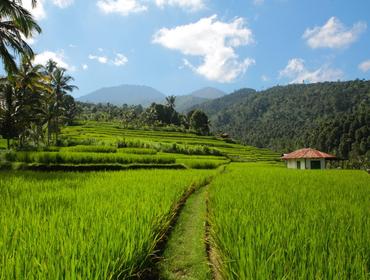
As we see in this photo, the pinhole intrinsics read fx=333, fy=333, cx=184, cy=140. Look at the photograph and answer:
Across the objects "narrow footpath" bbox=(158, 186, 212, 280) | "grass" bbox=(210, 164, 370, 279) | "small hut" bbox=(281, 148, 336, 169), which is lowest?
"small hut" bbox=(281, 148, 336, 169)

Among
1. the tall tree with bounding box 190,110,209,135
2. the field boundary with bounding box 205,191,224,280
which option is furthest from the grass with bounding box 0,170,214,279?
the tall tree with bounding box 190,110,209,135

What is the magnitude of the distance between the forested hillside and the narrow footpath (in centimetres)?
6187

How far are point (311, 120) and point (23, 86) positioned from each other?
112 m

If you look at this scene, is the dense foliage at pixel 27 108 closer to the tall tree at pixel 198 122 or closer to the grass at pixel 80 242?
the grass at pixel 80 242

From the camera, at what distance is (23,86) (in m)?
29.1

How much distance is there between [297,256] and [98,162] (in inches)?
649

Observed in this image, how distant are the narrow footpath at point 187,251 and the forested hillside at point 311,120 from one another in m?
61.9

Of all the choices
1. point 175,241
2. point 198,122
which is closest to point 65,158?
point 175,241

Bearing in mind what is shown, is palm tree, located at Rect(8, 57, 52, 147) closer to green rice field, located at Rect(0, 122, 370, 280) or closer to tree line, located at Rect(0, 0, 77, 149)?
tree line, located at Rect(0, 0, 77, 149)

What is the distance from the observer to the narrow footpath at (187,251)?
4.43 metres

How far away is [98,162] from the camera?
18719mm

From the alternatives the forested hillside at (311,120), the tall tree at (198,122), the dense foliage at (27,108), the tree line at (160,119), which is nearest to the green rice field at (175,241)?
the dense foliage at (27,108)

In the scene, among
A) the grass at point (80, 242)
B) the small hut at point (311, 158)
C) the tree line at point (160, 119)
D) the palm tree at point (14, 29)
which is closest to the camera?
the grass at point (80, 242)

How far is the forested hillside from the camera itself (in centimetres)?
7144
